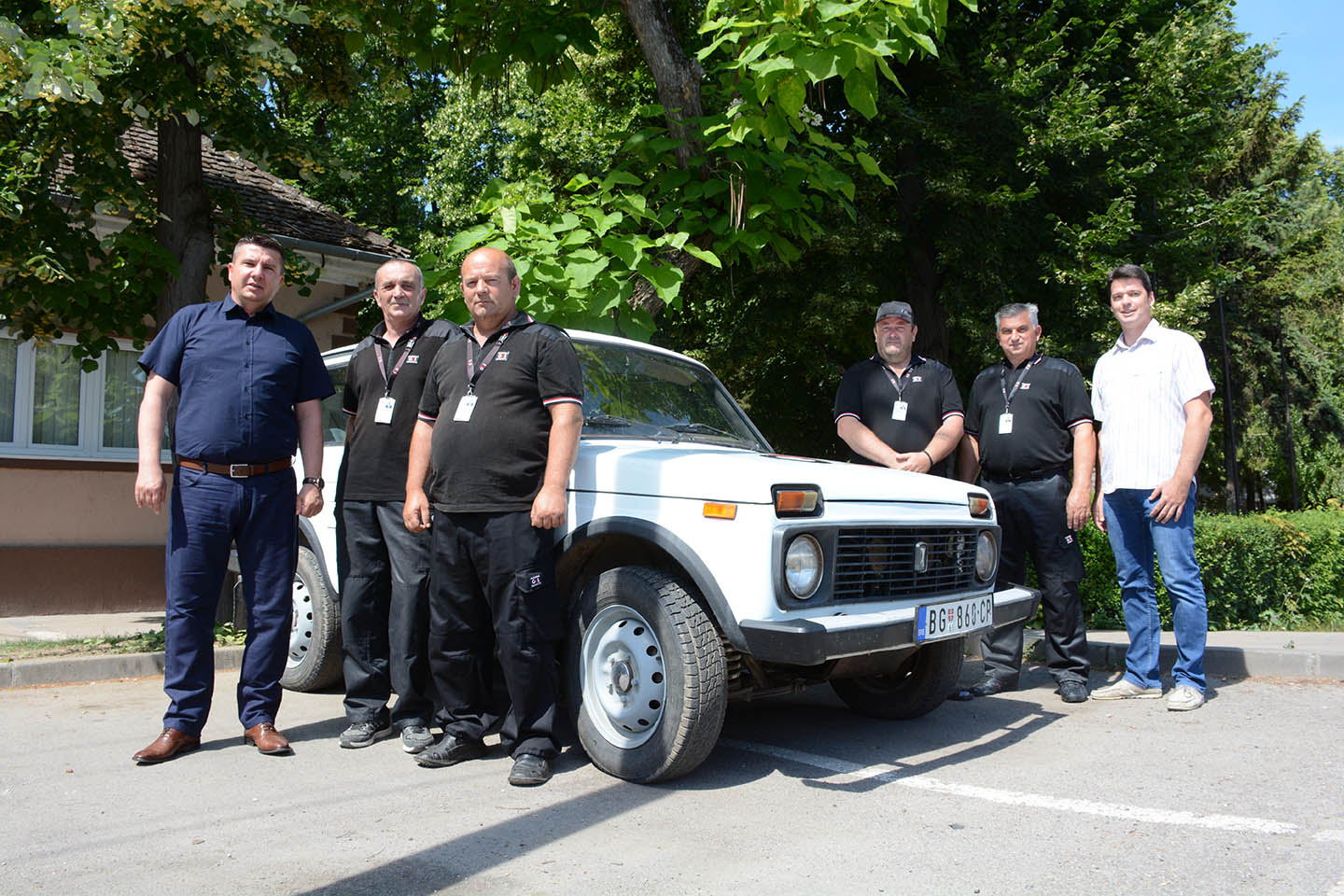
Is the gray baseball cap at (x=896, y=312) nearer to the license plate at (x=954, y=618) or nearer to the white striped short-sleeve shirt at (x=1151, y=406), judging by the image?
the white striped short-sleeve shirt at (x=1151, y=406)

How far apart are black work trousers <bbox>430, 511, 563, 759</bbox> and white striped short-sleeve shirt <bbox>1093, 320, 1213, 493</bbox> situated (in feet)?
11.1

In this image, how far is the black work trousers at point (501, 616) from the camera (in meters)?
4.36

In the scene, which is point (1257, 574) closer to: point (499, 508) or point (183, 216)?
point (499, 508)

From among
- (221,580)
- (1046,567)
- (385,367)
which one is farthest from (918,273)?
(221,580)

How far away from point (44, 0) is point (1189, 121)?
1228cm

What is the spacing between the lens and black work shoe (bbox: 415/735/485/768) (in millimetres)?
4583

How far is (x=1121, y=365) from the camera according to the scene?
6.09 meters

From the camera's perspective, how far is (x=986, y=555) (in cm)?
509

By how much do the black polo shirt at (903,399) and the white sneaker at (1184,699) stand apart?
5.88ft

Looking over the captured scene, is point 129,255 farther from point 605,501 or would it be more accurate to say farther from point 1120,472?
point 1120,472

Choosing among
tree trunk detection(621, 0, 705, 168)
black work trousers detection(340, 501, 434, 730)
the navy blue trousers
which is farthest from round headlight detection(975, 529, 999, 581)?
tree trunk detection(621, 0, 705, 168)

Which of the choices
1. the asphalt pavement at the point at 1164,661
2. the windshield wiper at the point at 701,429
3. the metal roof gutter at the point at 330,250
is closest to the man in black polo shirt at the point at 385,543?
the windshield wiper at the point at 701,429

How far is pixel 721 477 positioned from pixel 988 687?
9.51 feet

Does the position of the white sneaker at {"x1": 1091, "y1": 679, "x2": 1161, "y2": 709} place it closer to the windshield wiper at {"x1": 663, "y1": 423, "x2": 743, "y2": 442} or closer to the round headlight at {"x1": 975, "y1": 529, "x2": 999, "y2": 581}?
the round headlight at {"x1": 975, "y1": 529, "x2": 999, "y2": 581}
